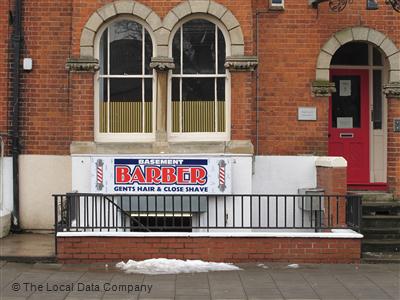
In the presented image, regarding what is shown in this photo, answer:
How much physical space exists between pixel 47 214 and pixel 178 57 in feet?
12.3

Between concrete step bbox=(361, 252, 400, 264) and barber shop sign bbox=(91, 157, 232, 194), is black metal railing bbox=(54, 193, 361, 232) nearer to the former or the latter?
barber shop sign bbox=(91, 157, 232, 194)

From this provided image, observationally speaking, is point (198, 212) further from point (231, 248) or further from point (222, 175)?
point (231, 248)

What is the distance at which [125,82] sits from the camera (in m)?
10.6

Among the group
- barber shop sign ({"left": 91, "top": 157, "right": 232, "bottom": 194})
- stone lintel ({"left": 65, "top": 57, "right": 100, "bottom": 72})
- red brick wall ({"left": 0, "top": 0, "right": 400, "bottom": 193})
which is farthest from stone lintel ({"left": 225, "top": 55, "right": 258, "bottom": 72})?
stone lintel ({"left": 65, "top": 57, "right": 100, "bottom": 72})

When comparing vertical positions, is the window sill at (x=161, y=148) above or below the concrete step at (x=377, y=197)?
above

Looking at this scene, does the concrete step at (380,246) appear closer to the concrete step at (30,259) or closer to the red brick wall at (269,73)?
the red brick wall at (269,73)

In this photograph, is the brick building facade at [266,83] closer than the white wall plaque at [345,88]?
Yes

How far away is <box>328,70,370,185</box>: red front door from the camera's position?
38.1ft

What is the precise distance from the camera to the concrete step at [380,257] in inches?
359

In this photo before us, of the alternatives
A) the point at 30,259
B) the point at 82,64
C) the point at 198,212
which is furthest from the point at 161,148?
the point at 30,259

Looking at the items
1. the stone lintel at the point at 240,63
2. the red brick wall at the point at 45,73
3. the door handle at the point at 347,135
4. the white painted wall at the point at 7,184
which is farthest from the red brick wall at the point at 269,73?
the door handle at the point at 347,135

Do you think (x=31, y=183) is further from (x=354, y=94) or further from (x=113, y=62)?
(x=354, y=94)

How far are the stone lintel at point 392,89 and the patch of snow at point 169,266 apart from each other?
460cm

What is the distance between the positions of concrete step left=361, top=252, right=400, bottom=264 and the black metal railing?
511 millimetres
